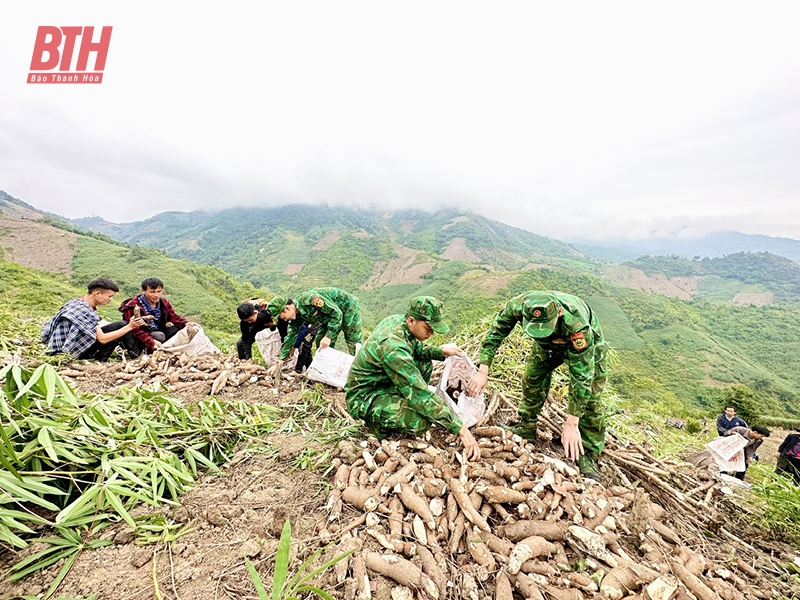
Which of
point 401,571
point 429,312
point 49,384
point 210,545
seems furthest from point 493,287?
point 49,384

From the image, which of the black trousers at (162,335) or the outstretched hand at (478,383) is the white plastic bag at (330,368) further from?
the black trousers at (162,335)

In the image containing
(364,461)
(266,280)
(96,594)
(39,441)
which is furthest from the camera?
(266,280)

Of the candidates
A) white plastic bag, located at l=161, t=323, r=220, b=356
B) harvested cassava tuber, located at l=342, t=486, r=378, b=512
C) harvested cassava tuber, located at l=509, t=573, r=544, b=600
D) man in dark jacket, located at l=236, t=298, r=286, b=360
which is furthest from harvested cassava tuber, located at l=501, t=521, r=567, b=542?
white plastic bag, located at l=161, t=323, r=220, b=356

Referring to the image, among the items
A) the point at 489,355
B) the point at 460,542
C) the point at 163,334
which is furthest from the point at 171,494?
the point at 163,334

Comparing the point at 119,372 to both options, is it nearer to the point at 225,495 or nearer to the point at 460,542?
the point at 225,495

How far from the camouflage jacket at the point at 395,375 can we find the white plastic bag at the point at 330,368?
45.5 inches

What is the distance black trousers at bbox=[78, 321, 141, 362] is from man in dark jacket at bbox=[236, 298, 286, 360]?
1448mm

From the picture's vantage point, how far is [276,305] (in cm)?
521

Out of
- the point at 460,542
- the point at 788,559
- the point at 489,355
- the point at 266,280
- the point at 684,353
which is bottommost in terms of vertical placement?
the point at 266,280

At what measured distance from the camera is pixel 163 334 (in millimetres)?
5320

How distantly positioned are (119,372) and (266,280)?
8762 centimetres

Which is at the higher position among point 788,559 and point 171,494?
point 788,559

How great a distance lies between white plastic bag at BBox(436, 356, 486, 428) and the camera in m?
3.07

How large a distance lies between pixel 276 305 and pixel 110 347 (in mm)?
2393
